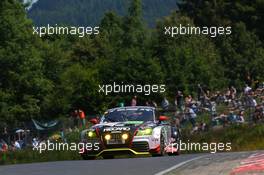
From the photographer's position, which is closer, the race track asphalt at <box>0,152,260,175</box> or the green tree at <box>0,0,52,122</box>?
the race track asphalt at <box>0,152,260,175</box>

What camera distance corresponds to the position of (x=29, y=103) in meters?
48.1

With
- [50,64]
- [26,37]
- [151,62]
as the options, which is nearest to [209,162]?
[151,62]

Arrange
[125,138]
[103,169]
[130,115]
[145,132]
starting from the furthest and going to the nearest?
[130,115]
[145,132]
[125,138]
[103,169]

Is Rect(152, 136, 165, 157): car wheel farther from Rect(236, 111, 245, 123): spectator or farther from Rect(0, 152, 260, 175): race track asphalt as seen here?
Rect(236, 111, 245, 123): spectator

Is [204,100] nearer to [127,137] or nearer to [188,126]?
[188,126]

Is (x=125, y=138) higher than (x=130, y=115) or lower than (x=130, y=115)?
lower

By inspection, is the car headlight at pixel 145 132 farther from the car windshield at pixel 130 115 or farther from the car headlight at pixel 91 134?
the car headlight at pixel 91 134

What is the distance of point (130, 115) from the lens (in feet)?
66.2

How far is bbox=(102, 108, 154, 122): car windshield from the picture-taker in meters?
20.0

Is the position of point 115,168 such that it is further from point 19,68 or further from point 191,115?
point 19,68

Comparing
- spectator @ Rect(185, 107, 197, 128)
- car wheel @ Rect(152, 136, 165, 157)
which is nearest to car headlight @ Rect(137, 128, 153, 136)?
car wheel @ Rect(152, 136, 165, 157)

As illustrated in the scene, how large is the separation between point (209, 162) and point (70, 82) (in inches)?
1331

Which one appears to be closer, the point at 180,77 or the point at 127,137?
the point at 127,137

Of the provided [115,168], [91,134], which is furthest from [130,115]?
[115,168]
